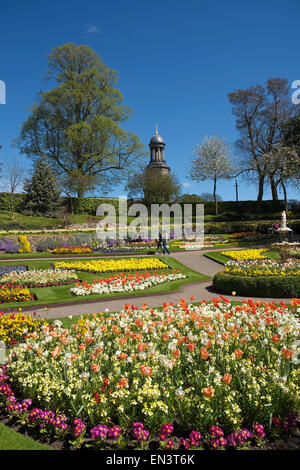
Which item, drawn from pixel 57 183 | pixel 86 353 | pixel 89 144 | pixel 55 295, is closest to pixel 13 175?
pixel 57 183

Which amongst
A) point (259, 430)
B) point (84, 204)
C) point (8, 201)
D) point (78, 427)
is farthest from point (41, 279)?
point (84, 204)

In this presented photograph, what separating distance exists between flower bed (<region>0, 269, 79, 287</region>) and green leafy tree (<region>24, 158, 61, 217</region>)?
65.1ft

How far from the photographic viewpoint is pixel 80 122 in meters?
36.1

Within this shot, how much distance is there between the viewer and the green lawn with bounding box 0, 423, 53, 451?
10.8 feet

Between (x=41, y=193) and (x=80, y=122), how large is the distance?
10668mm

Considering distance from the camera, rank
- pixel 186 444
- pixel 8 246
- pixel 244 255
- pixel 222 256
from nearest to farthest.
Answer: pixel 186 444 < pixel 244 255 < pixel 222 256 < pixel 8 246

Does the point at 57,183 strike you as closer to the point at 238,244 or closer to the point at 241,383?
the point at 238,244

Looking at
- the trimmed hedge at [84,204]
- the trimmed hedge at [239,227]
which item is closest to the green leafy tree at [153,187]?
the trimmed hedge at [84,204]

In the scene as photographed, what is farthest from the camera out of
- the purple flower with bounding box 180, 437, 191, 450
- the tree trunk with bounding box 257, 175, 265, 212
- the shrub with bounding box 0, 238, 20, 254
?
the tree trunk with bounding box 257, 175, 265, 212

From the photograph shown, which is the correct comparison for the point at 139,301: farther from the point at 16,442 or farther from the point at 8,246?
the point at 8,246

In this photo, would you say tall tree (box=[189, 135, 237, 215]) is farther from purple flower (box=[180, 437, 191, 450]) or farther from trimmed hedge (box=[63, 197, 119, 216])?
purple flower (box=[180, 437, 191, 450])

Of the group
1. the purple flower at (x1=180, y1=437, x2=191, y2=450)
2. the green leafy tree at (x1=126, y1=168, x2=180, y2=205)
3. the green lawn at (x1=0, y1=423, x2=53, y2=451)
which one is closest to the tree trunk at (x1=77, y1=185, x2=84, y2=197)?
the green leafy tree at (x1=126, y1=168, x2=180, y2=205)

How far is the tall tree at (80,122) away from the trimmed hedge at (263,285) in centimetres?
2745

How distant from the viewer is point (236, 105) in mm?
38156
